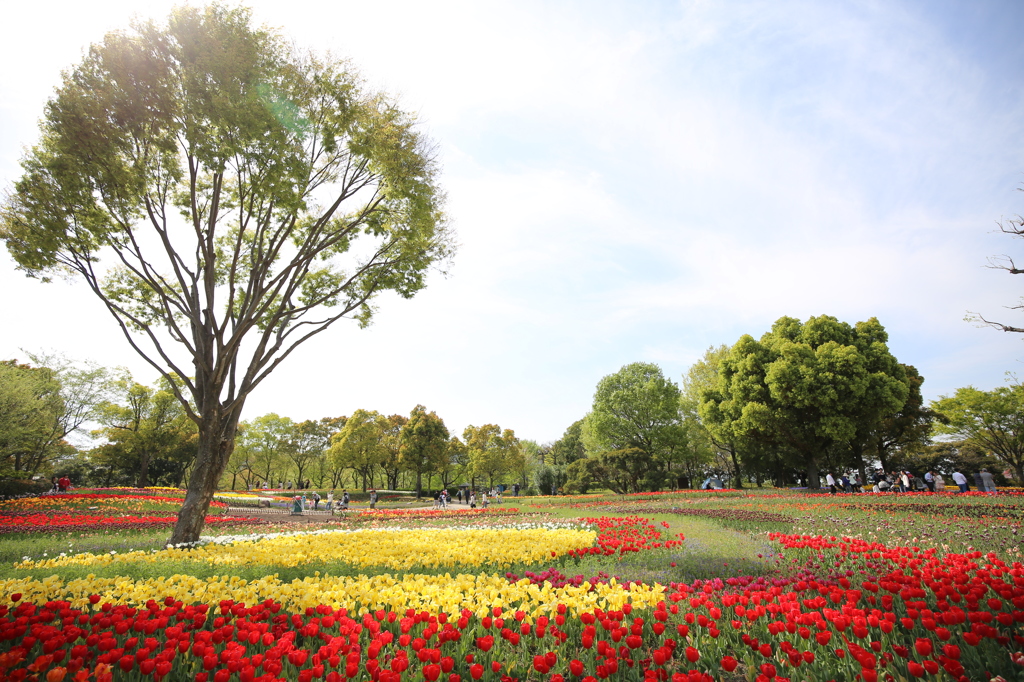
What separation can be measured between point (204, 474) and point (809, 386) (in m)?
30.8

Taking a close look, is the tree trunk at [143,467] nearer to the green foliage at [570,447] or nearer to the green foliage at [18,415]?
the green foliage at [18,415]

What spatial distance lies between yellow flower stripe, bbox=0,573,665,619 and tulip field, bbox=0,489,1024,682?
0.07 feet

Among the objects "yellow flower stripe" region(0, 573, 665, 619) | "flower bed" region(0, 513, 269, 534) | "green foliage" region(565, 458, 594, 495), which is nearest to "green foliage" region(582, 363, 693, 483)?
"green foliage" region(565, 458, 594, 495)

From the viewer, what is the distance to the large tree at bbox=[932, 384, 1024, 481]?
34969 mm

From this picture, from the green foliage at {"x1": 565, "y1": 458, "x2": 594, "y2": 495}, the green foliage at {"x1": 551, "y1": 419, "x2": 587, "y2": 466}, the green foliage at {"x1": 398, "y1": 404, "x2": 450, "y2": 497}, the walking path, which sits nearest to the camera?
the walking path

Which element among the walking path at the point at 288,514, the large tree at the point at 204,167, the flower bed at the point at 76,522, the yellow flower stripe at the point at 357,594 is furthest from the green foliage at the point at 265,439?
the yellow flower stripe at the point at 357,594

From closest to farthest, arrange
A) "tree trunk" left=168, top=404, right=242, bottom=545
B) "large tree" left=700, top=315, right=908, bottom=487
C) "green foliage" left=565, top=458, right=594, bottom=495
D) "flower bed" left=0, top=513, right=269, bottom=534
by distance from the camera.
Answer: "tree trunk" left=168, top=404, right=242, bottom=545 < "flower bed" left=0, top=513, right=269, bottom=534 < "large tree" left=700, top=315, right=908, bottom=487 < "green foliage" left=565, top=458, right=594, bottom=495

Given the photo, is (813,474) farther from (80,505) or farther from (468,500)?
(80,505)

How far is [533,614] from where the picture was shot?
3.78 m

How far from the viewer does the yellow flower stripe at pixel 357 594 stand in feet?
13.0

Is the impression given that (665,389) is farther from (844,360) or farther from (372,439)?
(372,439)

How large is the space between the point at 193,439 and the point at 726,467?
57.2 meters

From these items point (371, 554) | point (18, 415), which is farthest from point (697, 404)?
point (18, 415)

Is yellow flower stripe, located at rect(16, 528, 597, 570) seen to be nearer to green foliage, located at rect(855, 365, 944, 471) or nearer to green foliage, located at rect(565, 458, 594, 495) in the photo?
green foliage, located at rect(565, 458, 594, 495)
